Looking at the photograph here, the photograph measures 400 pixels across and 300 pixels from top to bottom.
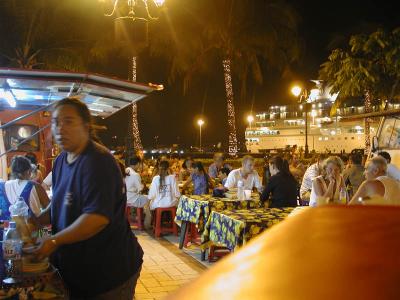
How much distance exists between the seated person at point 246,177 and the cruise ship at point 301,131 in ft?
243

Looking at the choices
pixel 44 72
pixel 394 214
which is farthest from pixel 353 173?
pixel 394 214

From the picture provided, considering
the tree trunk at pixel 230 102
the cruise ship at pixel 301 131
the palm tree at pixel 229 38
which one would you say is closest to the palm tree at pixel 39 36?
the palm tree at pixel 229 38

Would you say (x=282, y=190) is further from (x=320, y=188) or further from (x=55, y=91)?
(x=55, y=91)

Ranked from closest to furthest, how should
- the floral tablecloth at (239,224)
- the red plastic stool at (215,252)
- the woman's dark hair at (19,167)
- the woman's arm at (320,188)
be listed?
the woman's dark hair at (19,167)
the floral tablecloth at (239,224)
the woman's arm at (320,188)
the red plastic stool at (215,252)

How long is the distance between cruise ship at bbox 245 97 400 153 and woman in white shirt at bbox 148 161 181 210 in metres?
73.5

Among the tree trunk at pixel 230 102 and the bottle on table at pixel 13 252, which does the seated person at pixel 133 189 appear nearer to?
the bottle on table at pixel 13 252

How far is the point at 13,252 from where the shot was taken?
11.1ft

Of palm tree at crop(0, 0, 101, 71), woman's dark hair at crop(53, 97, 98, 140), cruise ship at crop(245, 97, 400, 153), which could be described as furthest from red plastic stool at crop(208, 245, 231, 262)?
cruise ship at crop(245, 97, 400, 153)

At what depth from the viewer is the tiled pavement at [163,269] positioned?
665 cm

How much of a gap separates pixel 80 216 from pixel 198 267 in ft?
17.9

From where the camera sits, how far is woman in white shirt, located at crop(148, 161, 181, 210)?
1037 cm

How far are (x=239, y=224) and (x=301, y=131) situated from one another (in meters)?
94.7

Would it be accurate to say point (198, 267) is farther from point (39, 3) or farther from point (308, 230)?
point (39, 3)

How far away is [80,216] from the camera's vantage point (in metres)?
2.78
